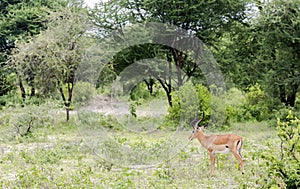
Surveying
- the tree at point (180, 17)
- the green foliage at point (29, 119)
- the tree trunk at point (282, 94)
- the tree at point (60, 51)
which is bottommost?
the green foliage at point (29, 119)

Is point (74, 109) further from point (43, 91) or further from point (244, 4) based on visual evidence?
point (244, 4)

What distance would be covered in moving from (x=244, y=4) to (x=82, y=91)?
246 inches

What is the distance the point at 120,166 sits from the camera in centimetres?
615

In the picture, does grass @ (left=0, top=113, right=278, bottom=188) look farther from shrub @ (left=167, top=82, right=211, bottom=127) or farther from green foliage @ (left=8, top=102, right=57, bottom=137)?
shrub @ (left=167, top=82, right=211, bottom=127)

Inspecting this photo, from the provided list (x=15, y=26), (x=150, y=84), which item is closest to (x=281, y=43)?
(x=150, y=84)

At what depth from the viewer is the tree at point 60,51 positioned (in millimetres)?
12078

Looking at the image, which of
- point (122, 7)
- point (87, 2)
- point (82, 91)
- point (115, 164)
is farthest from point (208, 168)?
point (87, 2)

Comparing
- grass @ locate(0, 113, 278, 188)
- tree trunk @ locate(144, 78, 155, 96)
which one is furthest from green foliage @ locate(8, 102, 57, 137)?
tree trunk @ locate(144, 78, 155, 96)

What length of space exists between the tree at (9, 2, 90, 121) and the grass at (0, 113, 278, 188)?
11.4 ft

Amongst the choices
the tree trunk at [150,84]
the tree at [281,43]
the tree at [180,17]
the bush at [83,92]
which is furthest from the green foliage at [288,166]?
the tree trunk at [150,84]

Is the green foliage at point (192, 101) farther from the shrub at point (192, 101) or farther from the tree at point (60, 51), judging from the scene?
the tree at point (60, 51)

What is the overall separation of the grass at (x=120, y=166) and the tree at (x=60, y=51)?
3.48 m

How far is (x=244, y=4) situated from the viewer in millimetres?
12961

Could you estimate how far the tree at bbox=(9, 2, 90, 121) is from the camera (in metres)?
12.1
